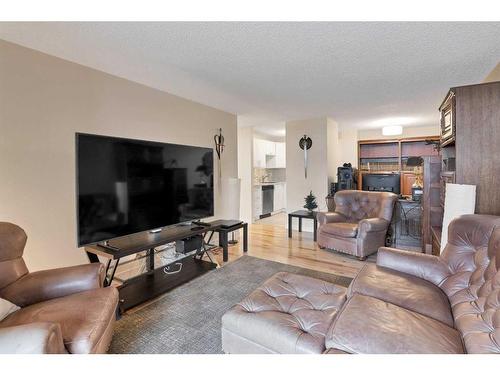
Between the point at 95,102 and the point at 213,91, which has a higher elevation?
the point at 213,91

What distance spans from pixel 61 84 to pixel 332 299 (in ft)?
9.52

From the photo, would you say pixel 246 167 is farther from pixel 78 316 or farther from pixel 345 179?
pixel 78 316

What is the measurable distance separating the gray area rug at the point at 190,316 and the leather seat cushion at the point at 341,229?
84cm

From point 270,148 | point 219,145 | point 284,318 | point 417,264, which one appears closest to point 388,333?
point 284,318

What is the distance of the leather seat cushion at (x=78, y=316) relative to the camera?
1.16 metres

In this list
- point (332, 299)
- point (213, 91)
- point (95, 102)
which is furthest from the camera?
point (213, 91)

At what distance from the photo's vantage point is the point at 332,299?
1548mm

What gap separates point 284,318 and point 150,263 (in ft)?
6.77

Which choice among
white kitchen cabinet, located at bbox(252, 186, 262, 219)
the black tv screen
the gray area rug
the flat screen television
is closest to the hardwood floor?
the gray area rug

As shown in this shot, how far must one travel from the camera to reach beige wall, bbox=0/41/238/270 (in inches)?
78.5

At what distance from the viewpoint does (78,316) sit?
4.25 feet

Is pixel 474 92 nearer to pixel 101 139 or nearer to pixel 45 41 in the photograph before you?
pixel 101 139

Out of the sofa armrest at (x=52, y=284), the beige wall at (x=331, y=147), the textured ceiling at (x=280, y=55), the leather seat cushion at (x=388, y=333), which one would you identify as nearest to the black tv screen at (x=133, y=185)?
the sofa armrest at (x=52, y=284)
